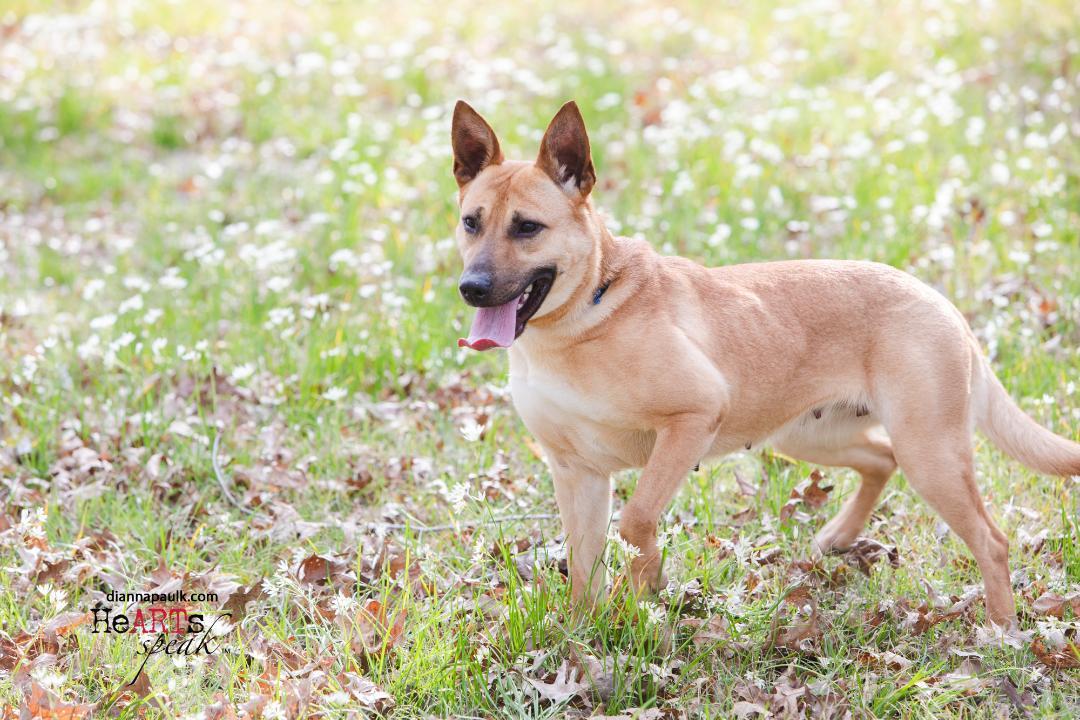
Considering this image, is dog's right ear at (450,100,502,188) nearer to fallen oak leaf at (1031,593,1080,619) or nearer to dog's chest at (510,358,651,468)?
dog's chest at (510,358,651,468)

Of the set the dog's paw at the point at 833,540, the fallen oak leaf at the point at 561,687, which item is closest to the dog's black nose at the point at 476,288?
the fallen oak leaf at the point at 561,687

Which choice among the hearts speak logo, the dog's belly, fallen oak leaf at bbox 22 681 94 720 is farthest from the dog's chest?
fallen oak leaf at bbox 22 681 94 720

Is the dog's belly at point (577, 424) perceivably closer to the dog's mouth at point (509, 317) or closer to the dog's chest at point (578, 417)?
→ the dog's chest at point (578, 417)

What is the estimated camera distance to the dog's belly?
152 inches

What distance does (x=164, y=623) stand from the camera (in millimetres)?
3859

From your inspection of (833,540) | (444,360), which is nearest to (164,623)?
(444,360)

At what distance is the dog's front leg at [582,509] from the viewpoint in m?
4.05

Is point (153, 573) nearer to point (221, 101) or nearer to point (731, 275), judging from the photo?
point (731, 275)

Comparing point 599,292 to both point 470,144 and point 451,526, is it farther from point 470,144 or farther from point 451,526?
point 451,526

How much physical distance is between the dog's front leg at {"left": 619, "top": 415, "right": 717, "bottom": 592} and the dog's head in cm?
60

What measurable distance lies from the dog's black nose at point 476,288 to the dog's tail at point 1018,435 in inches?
71.6

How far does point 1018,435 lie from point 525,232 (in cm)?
192

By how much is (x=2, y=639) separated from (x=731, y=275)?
9.31 ft

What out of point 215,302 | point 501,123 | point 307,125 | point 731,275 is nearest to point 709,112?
point 501,123
